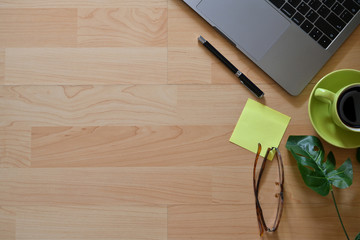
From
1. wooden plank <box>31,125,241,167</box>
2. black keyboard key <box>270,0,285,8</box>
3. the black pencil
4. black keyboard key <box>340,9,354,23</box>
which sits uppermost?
black keyboard key <box>340,9,354,23</box>

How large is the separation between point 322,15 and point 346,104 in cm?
21

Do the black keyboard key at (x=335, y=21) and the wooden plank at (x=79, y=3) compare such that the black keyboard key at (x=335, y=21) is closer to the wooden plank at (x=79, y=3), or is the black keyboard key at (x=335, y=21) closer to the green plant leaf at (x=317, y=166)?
the green plant leaf at (x=317, y=166)

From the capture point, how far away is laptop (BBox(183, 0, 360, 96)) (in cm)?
86

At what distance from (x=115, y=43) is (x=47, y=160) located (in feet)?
1.05

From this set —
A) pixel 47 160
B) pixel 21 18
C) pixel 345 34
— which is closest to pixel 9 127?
pixel 47 160

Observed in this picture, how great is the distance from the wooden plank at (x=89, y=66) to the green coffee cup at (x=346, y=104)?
0.37 meters

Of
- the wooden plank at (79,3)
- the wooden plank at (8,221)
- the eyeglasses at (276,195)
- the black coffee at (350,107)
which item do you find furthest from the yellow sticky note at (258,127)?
the wooden plank at (8,221)

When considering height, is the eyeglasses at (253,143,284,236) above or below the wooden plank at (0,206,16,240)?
above


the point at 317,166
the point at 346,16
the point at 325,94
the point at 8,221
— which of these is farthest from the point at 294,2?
the point at 8,221

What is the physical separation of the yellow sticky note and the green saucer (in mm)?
68

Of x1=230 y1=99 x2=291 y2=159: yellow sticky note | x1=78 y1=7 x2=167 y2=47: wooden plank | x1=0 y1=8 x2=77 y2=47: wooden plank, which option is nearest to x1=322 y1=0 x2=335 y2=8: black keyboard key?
x1=230 y1=99 x2=291 y2=159: yellow sticky note

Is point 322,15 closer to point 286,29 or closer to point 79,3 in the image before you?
point 286,29

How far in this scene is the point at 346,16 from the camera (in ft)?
2.83

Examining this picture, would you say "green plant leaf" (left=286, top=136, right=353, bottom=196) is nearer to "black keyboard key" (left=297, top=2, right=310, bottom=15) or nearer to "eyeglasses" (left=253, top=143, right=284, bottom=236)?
A: "eyeglasses" (left=253, top=143, right=284, bottom=236)
